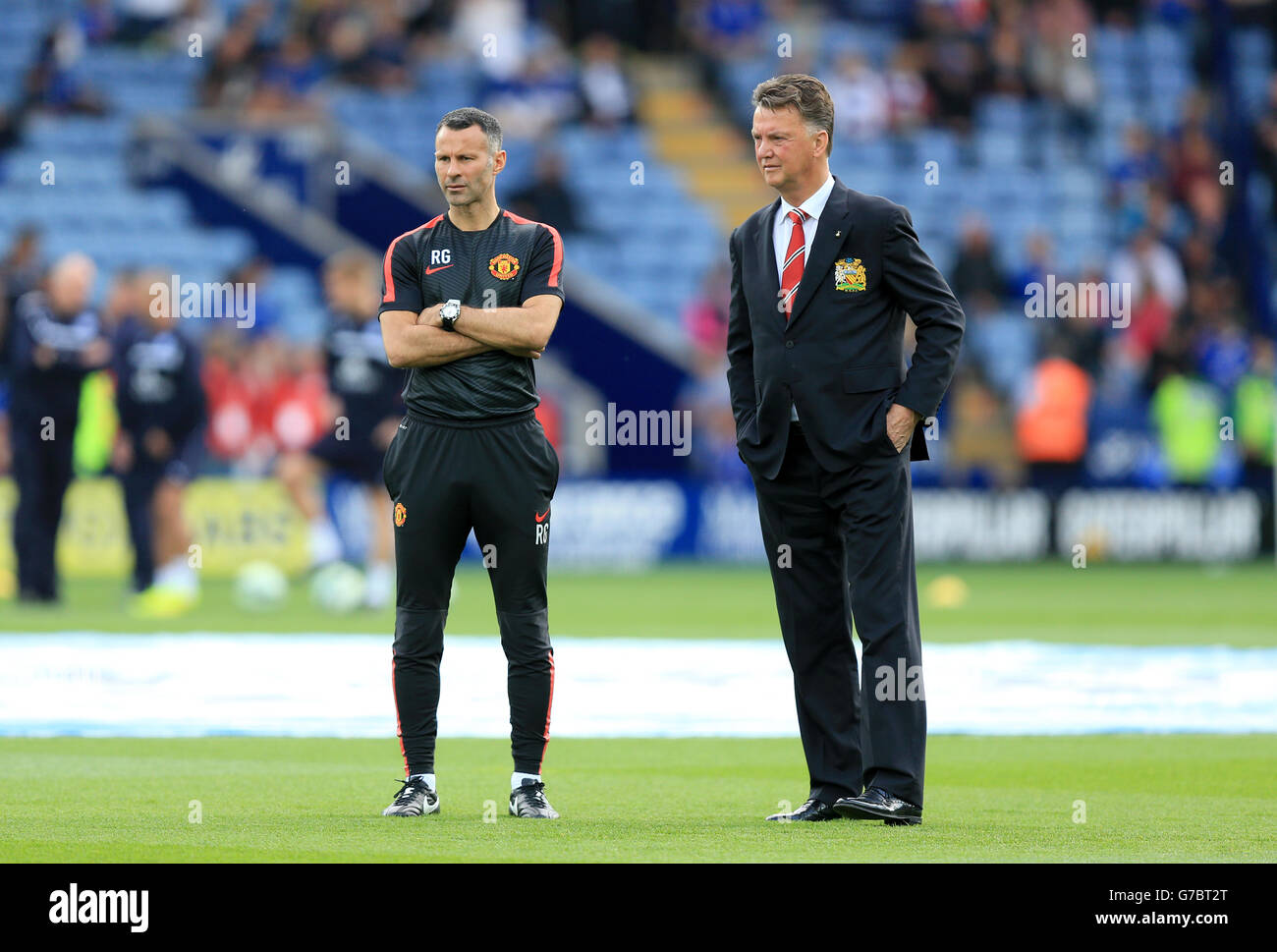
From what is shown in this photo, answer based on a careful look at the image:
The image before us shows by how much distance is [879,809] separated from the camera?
23.9ft

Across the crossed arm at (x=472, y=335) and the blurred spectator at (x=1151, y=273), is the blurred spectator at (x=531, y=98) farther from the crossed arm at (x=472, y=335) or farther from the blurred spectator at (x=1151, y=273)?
the crossed arm at (x=472, y=335)

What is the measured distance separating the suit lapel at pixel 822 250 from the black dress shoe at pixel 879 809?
68.4 inches

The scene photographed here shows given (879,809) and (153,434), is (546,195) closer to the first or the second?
(153,434)

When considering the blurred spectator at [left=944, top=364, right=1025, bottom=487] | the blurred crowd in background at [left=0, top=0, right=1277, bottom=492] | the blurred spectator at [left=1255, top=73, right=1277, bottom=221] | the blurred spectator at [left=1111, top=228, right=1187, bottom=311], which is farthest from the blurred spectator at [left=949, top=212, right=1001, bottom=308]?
the blurred spectator at [left=1255, top=73, right=1277, bottom=221]

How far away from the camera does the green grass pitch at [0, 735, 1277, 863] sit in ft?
21.5

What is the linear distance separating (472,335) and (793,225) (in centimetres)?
128

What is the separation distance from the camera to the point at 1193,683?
11.9 m

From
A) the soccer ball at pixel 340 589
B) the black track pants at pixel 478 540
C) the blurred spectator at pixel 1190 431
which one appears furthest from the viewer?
the blurred spectator at pixel 1190 431

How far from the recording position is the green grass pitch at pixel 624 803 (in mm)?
6566

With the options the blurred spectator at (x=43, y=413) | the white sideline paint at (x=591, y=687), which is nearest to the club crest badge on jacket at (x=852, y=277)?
the white sideline paint at (x=591, y=687)

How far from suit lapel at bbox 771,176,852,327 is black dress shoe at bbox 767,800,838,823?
5.75 ft

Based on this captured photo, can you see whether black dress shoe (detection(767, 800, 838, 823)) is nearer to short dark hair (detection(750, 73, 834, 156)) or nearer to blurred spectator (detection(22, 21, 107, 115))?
short dark hair (detection(750, 73, 834, 156))
